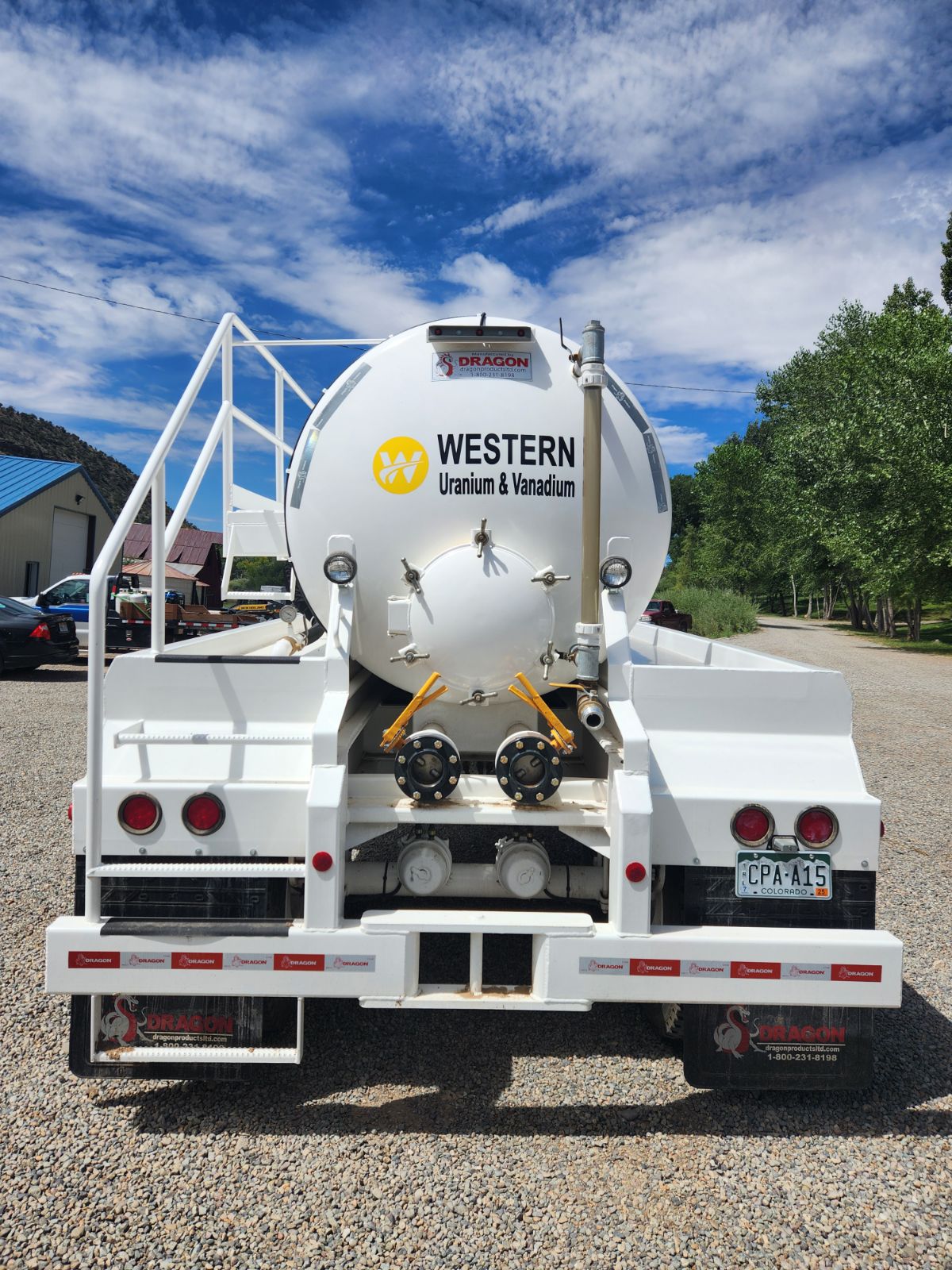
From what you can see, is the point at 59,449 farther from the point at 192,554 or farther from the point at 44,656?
the point at 44,656

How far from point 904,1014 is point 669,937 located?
69.8 inches

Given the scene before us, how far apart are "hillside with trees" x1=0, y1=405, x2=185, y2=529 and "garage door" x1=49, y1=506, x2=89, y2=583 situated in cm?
2230

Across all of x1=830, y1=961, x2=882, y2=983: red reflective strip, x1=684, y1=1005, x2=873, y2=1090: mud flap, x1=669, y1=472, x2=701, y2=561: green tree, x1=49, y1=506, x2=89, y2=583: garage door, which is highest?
x1=669, y1=472, x2=701, y2=561: green tree

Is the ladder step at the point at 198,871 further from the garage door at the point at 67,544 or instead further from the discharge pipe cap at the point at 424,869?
the garage door at the point at 67,544

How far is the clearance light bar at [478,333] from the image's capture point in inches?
115

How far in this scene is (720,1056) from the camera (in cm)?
271

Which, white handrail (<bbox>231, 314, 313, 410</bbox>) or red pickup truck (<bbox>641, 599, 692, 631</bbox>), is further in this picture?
red pickup truck (<bbox>641, 599, 692, 631</bbox>)

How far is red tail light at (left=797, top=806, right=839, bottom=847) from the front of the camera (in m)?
2.67

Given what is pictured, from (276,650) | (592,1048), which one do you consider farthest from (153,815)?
(592,1048)

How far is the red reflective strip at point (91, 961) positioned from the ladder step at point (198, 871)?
23 centimetres

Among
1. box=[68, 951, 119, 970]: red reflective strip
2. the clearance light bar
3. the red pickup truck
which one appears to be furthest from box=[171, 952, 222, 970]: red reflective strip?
the red pickup truck

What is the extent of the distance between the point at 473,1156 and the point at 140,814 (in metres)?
1.52

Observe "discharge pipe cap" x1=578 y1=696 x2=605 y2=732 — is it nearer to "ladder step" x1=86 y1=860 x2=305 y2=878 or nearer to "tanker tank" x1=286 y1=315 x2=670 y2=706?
"tanker tank" x1=286 y1=315 x2=670 y2=706

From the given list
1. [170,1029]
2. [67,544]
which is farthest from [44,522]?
[170,1029]
